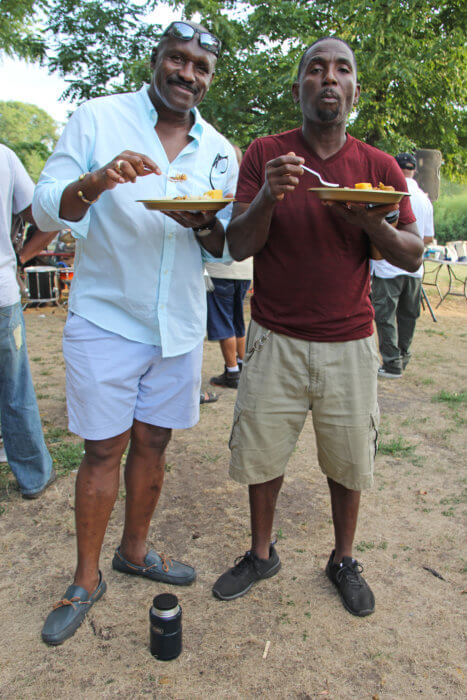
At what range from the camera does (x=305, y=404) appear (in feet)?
7.34

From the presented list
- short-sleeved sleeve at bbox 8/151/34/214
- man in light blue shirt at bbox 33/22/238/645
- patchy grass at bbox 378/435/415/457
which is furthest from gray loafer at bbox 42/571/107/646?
patchy grass at bbox 378/435/415/457

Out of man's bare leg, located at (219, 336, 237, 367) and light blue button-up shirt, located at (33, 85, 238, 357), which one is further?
man's bare leg, located at (219, 336, 237, 367)

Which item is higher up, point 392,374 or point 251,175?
point 251,175

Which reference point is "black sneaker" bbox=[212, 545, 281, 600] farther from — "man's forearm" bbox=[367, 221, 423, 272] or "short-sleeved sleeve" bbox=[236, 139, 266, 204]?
"short-sleeved sleeve" bbox=[236, 139, 266, 204]

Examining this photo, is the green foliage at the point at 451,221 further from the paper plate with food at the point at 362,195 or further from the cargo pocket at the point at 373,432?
the paper plate with food at the point at 362,195

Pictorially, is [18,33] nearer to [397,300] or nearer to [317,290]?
[397,300]

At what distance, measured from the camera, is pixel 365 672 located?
1.94 m

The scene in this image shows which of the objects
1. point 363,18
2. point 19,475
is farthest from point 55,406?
point 363,18

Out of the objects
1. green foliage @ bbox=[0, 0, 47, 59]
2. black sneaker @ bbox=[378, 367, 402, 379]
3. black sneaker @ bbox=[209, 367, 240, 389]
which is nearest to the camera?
black sneaker @ bbox=[209, 367, 240, 389]

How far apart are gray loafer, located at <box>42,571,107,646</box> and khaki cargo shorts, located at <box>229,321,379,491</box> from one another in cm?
78

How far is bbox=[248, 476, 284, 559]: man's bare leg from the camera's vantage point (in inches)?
92.6

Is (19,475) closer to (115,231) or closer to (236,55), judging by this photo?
(115,231)

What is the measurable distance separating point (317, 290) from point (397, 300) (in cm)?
403

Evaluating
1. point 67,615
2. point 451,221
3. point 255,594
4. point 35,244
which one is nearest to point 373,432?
point 255,594
